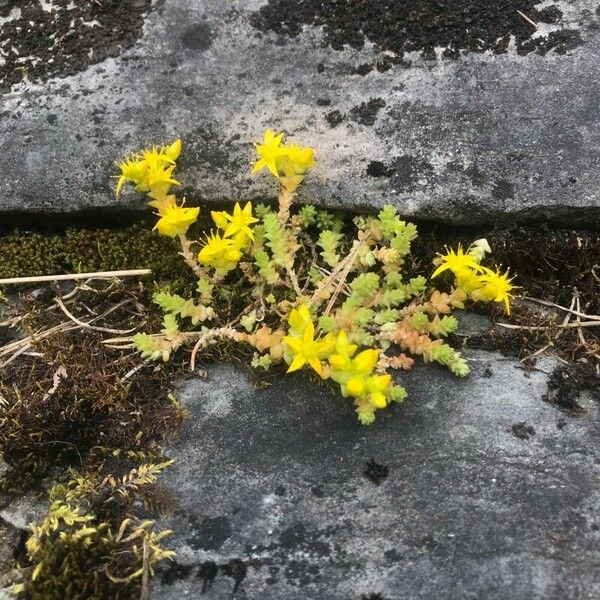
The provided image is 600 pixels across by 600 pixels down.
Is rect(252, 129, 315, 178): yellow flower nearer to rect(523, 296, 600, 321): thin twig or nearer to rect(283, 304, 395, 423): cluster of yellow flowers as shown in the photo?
rect(283, 304, 395, 423): cluster of yellow flowers

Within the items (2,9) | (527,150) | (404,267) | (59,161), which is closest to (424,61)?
(527,150)

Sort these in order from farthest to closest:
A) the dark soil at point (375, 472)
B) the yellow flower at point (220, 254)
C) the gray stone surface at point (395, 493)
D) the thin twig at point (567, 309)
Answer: the thin twig at point (567, 309)
the yellow flower at point (220, 254)
the dark soil at point (375, 472)
the gray stone surface at point (395, 493)

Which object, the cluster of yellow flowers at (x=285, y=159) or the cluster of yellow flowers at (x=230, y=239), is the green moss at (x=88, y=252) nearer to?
the cluster of yellow flowers at (x=230, y=239)

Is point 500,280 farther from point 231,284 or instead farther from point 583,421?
point 231,284

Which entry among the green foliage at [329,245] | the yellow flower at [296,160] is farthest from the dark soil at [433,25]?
the green foliage at [329,245]

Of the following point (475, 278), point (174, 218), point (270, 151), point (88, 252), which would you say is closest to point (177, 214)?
point (174, 218)

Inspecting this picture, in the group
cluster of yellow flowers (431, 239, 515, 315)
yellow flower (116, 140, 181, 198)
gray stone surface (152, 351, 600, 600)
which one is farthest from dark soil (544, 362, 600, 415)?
yellow flower (116, 140, 181, 198)
